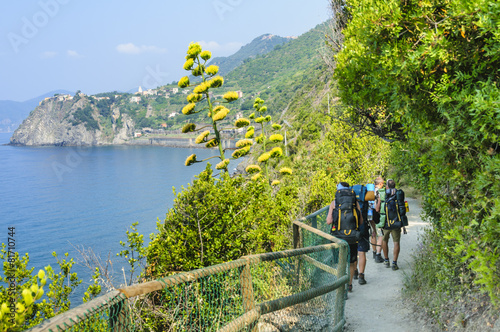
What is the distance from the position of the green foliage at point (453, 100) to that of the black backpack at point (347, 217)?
4.34ft

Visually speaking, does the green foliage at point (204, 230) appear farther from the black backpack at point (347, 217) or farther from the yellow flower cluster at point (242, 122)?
the yellow flower cluster at point (242, 122)

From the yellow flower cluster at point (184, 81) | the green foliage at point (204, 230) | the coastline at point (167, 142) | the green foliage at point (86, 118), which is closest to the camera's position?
the green foliage at point (204, 230)

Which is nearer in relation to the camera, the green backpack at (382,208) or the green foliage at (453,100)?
the green foliage at (453,100)

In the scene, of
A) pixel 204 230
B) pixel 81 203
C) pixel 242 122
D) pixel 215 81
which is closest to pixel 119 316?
pixel 204 230

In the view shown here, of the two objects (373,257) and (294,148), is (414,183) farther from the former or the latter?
(294,148)

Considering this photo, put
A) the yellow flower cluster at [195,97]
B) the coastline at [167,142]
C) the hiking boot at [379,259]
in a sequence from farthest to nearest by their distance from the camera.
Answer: the coastline at [167,142], the yellow flower cluster at [195,97], the hiking boot at [379,259]

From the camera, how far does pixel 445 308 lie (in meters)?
4.64

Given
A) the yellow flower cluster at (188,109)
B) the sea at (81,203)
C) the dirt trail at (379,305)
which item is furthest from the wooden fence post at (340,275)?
the sea at (81,203)

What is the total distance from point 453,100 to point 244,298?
8.43 feet

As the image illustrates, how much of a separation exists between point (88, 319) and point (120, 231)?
49827 mm

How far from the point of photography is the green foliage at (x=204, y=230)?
5.25 m

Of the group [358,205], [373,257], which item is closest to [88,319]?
[358,205]

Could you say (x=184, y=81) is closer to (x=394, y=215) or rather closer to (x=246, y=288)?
(x=394, y=215)

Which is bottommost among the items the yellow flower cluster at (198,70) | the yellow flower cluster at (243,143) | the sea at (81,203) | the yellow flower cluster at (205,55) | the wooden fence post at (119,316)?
the sea at (81,203)
